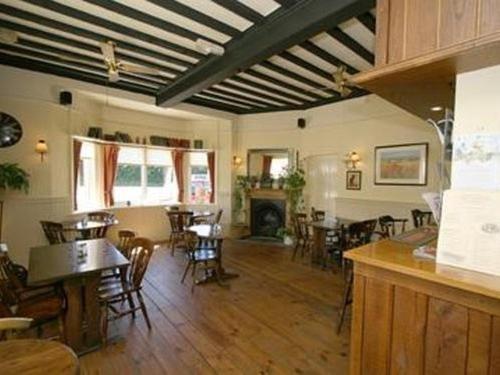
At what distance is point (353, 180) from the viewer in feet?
20.7

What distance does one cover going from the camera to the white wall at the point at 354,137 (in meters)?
5.48

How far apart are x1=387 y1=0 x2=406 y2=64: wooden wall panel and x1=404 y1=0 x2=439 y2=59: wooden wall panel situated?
2 cm

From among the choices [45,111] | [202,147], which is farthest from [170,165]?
[45,111]

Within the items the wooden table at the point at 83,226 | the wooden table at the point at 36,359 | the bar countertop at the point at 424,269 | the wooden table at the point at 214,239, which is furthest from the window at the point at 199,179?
the wooden table at the point at 36,359

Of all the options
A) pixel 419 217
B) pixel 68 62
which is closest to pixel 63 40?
pixel 68 62

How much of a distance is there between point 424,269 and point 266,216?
20.6 ft

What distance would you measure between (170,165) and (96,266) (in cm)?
500

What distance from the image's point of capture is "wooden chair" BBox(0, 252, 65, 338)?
2.35 m

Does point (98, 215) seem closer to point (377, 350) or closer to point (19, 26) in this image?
point (19, 26)

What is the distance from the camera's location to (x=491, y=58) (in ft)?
4.09

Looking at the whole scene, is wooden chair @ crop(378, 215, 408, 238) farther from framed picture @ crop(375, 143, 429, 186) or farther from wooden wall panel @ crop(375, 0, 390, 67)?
wooden wall panel @ crop(375, 0, 390, 67)

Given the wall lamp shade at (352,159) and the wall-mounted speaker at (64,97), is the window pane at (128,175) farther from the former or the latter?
the wall lamp shade at (352,159)

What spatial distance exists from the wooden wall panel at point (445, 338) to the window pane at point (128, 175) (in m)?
6.47

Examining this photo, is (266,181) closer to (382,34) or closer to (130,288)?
(130,288)
